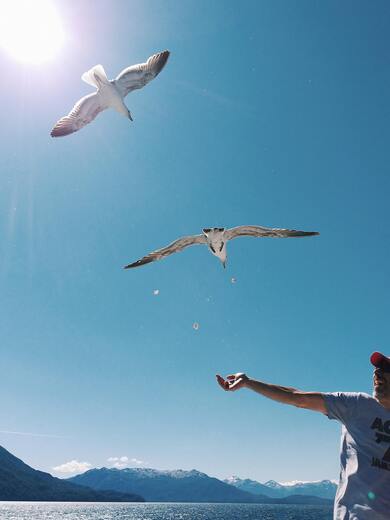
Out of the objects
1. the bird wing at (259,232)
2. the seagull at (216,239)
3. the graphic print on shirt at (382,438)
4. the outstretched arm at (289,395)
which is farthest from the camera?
the seagull at (216,239)

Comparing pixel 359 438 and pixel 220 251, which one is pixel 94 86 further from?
pixel 359 438

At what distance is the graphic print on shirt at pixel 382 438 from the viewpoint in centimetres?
368

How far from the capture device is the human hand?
438 centimetres

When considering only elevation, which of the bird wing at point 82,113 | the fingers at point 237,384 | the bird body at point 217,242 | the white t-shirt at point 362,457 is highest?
the bird wing at point 82,113

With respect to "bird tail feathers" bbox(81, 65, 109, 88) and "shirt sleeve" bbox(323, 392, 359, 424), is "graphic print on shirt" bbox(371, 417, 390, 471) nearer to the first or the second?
"shirt sleeve" bbox(323, 392, 359, 424)

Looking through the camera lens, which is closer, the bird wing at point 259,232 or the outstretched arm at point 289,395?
the outstretched arm at point 289,395

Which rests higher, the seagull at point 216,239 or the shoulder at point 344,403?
the seagull at point 216,239

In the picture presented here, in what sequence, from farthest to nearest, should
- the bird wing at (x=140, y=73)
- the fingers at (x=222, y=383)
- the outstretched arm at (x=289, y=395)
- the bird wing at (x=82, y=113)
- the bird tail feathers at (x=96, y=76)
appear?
the bird tail feathers at (x=96, y=76)
the bird wing at (x=82, y=113)
the bird wing at (x=140, y=73)
the fingers at (x=222, y=383)
the outstretched arm at (x=289, y=395)

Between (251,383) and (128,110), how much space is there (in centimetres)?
1688

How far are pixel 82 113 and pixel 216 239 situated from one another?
7840 millimetres

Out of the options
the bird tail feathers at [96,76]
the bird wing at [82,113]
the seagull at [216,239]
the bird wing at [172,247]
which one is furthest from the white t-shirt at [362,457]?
the bird tail feathers at [96,76]

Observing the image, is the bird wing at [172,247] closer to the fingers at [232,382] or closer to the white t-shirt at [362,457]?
the fingers at [232,382]

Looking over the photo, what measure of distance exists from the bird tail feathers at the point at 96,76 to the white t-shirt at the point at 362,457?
18026 millimetres

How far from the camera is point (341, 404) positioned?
4074mm
